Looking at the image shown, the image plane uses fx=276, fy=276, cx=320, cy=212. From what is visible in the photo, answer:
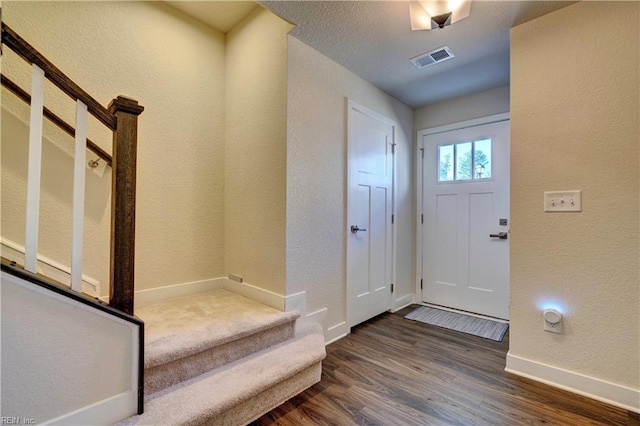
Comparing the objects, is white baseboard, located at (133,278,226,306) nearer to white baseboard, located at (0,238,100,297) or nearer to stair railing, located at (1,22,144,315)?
white baseboard, located at (0,238,100,297)

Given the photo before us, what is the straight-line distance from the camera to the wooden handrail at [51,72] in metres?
1.02

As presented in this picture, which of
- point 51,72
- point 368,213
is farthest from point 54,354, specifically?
point 368,213

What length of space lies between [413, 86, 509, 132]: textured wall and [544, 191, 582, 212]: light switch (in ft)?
4.71

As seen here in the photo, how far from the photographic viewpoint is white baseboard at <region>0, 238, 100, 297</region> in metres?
1.61

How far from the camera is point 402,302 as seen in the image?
3.27 m

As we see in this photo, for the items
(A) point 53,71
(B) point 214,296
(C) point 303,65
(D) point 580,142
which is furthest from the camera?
(B) point 214,296

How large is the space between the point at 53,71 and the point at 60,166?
0.95 m

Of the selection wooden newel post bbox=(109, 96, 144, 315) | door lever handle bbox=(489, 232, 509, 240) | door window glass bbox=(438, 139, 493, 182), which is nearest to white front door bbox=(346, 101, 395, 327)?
door window glass bbox=(438, 139, 493, 182)

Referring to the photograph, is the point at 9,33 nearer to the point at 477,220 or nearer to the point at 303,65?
the point at 303,65

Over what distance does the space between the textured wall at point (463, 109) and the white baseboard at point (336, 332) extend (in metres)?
2.52

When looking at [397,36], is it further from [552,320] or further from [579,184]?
[552,320]

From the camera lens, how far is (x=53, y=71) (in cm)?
112

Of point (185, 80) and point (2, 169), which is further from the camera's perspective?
point (185, 80)

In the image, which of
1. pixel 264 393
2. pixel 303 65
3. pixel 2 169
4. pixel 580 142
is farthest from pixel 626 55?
pixel 2 169
